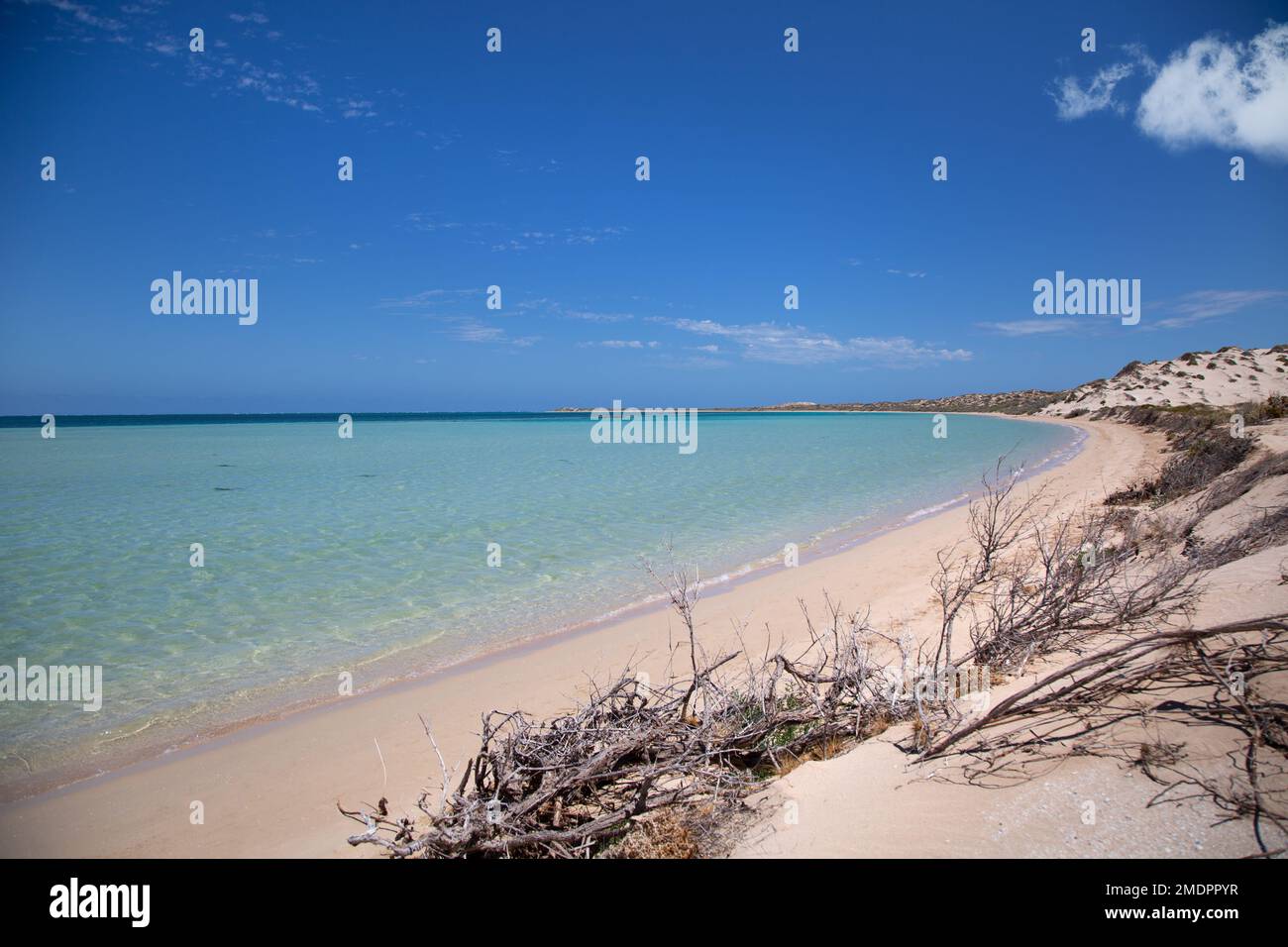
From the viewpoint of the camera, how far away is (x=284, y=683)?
19.8 feet

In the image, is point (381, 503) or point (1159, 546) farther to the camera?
point (381, 503)

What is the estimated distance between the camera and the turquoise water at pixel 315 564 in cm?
597

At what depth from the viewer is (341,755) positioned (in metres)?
4.88

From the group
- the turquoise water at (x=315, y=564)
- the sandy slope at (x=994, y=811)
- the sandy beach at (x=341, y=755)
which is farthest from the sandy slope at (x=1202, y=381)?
the sandy slope at (x=994, y=811)

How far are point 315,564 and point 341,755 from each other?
6016 mm

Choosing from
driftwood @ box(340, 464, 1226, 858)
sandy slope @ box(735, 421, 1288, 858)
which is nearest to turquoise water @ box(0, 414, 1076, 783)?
driftwood @ box(340, 464, 1226, 858)

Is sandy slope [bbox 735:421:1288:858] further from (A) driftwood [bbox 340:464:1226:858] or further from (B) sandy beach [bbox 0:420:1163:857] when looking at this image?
(B) sandy beach [bbox 0:420:1163:857]

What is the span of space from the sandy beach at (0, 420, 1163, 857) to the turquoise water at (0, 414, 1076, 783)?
0.51m

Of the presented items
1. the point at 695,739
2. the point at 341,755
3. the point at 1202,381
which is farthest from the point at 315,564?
the point at 1202,381

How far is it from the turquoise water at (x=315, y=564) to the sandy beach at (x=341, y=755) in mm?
506

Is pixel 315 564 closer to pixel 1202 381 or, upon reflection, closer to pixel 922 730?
pixel 922 730
